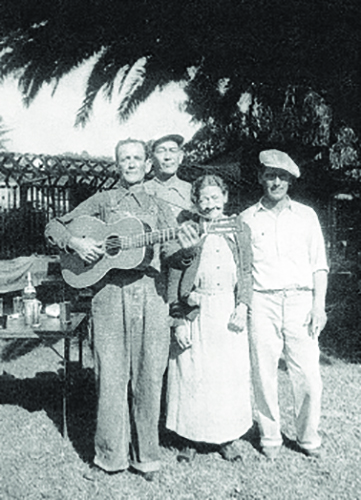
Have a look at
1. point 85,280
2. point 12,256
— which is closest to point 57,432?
point 85,280

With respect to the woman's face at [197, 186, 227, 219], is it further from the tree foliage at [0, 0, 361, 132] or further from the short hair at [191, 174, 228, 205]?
the tree foliage at [0, 0, 361, 132]

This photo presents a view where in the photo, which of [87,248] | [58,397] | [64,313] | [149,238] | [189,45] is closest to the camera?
[149,238]

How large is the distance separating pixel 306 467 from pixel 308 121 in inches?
177

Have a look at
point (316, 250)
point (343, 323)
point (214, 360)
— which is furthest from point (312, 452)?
point (343, 323)

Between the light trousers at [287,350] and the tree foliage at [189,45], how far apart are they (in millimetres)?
1797

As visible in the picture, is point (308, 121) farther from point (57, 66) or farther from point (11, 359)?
point (11, 359)

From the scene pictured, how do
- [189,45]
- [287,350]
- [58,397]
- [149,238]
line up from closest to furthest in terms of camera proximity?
[149,238]
[287,350]
[189,45]
[58,397]

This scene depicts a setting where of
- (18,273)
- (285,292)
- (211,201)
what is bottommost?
(18,273)

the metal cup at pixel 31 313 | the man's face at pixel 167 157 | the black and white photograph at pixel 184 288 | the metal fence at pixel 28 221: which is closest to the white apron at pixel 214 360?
the black and white photograph at pixel 184 288

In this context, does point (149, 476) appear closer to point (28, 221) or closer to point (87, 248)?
point (87, 248)

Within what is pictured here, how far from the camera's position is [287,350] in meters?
4.01

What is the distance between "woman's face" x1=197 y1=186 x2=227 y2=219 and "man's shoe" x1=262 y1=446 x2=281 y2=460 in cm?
157

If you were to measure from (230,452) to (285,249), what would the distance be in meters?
1.36

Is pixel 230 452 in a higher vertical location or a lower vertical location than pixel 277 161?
→ lower
